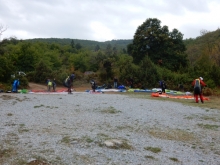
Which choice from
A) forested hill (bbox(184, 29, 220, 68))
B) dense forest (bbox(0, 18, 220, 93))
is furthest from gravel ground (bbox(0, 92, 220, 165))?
forested hill (bbox(184, 29, 220, 68))

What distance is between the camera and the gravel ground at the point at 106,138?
664 cm

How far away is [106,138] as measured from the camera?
27.4 feet

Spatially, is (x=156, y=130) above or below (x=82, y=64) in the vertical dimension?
below

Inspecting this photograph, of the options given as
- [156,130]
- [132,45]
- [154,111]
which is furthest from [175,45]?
[156,130]

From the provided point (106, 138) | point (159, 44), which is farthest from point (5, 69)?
point (106, 138)

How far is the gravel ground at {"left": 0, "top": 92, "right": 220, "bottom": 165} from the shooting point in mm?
6641

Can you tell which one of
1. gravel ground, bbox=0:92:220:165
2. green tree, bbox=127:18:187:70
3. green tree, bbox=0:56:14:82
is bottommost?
gravel ground, bbox=0:92:220:165

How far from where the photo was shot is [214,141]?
883 centimetres

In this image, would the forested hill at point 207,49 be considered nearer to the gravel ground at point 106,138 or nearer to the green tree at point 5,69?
the green tree at point 5,69

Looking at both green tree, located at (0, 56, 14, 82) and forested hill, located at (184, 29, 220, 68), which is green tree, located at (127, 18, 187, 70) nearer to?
forested hill, located at (184, 29, 220, 68)

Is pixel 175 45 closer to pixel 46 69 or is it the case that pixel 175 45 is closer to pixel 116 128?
pixel 46 69

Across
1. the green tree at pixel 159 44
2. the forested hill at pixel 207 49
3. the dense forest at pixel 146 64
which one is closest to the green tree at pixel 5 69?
the dense forest at pixel 146 64

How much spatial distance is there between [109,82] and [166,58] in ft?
42.2

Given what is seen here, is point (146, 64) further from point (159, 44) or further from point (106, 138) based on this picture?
point (106, 138)
